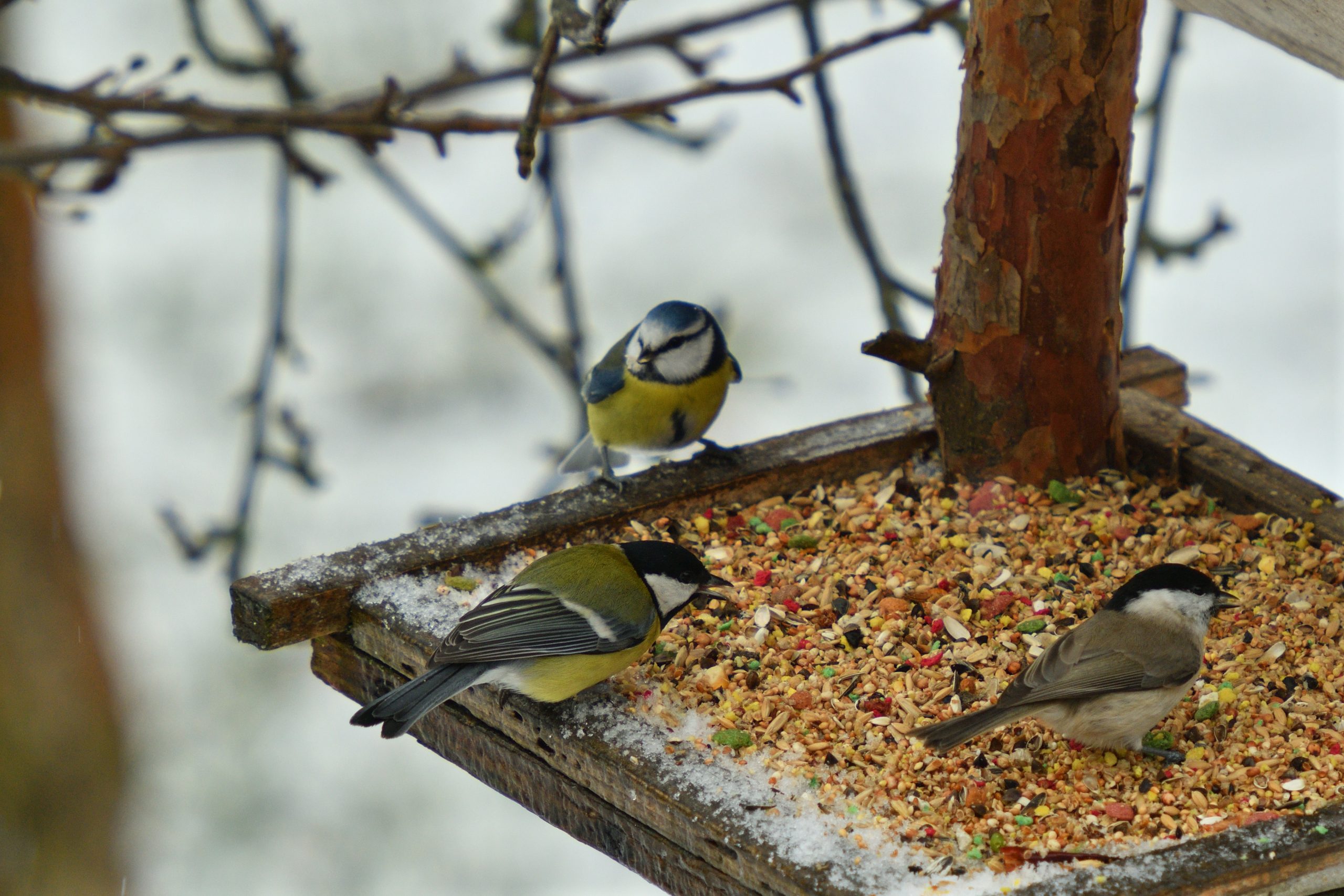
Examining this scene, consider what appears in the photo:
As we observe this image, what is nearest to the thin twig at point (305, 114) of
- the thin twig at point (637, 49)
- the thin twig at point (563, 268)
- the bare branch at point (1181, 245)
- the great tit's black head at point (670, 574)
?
the thin twig at point (637, 49)

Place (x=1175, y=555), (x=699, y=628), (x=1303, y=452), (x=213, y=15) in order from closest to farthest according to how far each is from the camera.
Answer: (x=699, y=628) < (x=1175, y=555) < (x=1303, y=452) < (x=213, y=15)

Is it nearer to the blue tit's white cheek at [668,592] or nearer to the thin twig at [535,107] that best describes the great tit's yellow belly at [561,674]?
the blue tit's white cheek at [668,592]

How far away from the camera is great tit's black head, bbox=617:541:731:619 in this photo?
2.42 m

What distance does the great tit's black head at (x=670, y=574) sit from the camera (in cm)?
242

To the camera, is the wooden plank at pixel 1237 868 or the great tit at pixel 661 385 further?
the great tit at pixel 661 385

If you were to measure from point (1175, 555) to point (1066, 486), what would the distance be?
295 millimetres

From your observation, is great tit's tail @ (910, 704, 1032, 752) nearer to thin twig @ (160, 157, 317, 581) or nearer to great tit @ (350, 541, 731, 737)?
great tit @ (350, 541, 731, 737)

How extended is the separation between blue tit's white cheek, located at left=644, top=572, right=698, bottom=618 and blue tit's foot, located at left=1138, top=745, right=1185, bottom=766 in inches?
28.4

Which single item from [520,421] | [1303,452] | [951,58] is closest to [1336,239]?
[1303,452]

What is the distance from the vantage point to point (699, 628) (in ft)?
8.41

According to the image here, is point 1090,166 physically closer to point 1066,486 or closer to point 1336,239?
point 1066,486

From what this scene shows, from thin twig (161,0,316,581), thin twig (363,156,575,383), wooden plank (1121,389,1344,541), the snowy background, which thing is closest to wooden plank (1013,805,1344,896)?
wooden plank (1121,389,1344,541)

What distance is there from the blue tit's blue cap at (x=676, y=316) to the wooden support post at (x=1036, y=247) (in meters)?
0.50

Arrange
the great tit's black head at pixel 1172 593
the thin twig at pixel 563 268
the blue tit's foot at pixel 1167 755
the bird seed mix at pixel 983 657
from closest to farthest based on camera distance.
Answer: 1. the bird seed mix at pixel 983 657
2. the blue tit's foot at pixel 1167 755
3. the great tit's black head at pixel 1172 593
4. the thin twig at pixel 563 268
